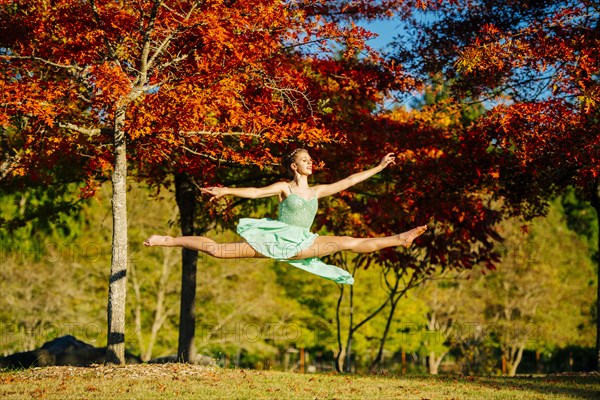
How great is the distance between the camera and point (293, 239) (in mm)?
9125

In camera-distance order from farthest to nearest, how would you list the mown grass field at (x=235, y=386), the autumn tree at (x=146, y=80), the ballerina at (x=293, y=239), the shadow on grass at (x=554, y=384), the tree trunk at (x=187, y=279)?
the tree trunk at (x=187, y=279), the autumn tree at (x=146, y=80), the shadow on grass at (x=554, y=384), the ballerina at (x=293, y=239), the mown grass field at (x=235, y=386)

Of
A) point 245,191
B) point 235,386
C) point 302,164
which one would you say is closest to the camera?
point 245,191

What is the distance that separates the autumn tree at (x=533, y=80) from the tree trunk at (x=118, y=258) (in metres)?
5.80

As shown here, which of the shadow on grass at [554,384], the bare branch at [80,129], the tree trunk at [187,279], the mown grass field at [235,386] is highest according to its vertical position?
the bare branch at [80,129]

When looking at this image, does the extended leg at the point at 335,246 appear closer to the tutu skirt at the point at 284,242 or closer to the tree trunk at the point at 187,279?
the tutu skirt at the point at 284,242

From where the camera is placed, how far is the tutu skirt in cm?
900

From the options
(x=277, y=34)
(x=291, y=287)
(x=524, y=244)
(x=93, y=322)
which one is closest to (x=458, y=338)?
(x=524, y=244)

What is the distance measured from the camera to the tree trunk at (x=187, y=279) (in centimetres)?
1553

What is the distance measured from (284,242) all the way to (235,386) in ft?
6.46

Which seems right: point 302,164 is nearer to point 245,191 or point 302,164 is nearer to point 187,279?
point 245,191

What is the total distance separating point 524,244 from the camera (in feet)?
120

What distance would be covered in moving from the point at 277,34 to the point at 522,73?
501cm

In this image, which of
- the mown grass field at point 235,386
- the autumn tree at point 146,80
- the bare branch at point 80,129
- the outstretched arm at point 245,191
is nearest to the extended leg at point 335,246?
the outstretched arm at point 245,191

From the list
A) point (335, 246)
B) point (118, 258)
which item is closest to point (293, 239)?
point (335, 246)
